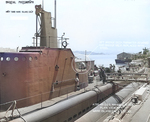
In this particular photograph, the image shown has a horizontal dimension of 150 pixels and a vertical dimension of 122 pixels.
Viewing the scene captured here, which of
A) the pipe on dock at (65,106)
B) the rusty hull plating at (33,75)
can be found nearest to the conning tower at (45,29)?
the rusty hull plating at (33,75)

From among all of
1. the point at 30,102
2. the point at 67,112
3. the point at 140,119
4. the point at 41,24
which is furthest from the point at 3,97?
the point at 140,119

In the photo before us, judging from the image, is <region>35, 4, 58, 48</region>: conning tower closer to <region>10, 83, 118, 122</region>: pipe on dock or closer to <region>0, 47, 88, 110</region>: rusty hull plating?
<region>0, 47, 88, 110</region>: rusty hull plating

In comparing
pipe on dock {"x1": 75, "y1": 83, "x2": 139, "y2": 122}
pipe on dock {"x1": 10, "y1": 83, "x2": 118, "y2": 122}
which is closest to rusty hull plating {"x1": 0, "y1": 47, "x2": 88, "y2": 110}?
pipe on dock {"x1": 10, "y1": 83, "x2": 118, "y2": 122}

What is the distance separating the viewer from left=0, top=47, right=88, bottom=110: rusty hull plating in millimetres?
6516

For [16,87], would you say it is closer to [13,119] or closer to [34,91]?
[34,91]

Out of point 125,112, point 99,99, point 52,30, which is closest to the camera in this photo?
point 125,112

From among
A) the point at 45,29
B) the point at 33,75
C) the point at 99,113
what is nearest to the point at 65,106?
the point at 99,113

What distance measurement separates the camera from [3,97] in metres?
6.50

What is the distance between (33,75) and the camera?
23.3 ft

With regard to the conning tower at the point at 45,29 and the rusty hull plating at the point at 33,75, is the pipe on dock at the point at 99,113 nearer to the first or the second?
the rusty hull plating at the point at 33,75

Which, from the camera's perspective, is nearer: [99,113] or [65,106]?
[65,106]

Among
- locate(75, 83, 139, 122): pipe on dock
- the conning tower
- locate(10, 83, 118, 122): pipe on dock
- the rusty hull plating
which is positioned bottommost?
locate(75, 83, 139, 122): pipe on dock

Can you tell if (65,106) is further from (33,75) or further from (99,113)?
(33,75)

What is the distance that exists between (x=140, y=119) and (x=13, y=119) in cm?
436
